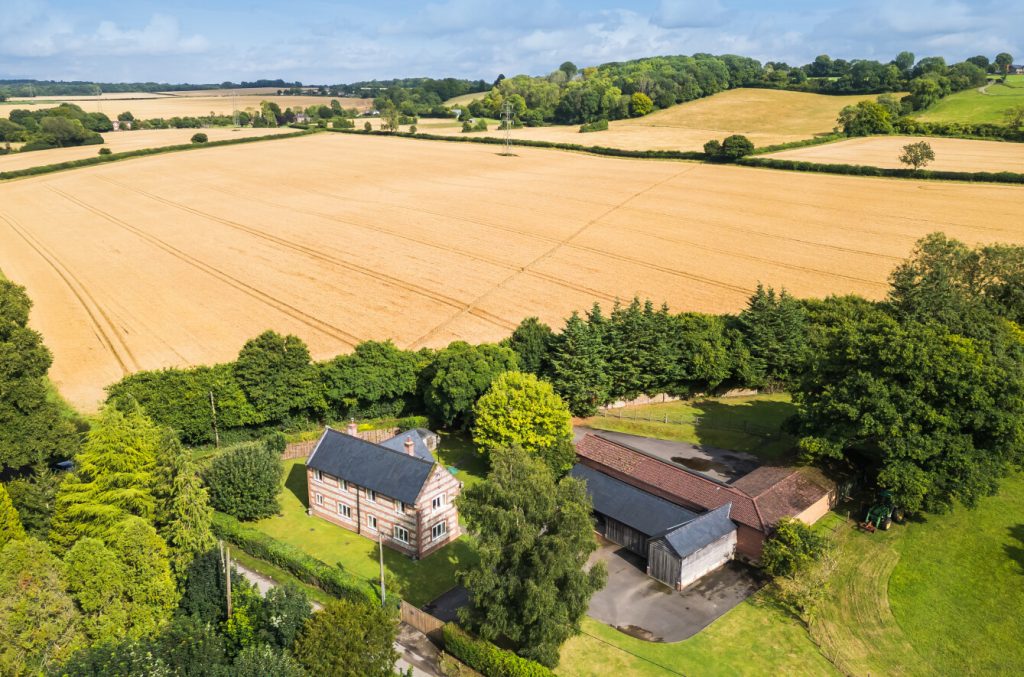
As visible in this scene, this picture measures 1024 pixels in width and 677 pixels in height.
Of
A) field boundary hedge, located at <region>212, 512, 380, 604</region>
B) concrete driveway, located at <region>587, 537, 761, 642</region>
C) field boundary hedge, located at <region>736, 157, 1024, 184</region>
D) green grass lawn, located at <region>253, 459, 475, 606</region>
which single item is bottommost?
green grass lawn, located at <region>253, 459, 475, 606</region>

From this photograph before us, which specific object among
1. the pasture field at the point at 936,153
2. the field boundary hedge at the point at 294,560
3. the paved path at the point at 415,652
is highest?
the pasture field at the point at 936,153

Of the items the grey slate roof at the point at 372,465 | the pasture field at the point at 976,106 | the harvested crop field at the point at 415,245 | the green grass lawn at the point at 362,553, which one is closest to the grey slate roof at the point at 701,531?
the green grass lawn at the point at 362,553

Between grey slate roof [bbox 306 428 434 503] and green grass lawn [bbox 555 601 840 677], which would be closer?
green grass lawn [bbox 555 601 840 677]

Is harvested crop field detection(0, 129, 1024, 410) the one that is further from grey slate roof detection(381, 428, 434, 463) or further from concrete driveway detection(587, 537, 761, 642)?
concrete driveway detection(587, 537, 761, 642)

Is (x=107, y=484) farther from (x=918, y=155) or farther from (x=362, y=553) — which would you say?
(x=918, y=155)

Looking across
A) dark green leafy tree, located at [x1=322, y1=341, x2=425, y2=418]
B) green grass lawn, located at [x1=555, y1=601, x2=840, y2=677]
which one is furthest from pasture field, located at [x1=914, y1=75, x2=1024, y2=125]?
green grass lawn, located at [x1=555, y1=601, x2=840, y2=677]

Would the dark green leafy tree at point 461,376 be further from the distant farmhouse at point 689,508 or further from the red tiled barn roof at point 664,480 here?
the distant farmhouse at point 689,508
